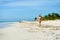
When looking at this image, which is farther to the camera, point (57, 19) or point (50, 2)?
point (57, 19)

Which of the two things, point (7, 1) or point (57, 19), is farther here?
point (57, 19)

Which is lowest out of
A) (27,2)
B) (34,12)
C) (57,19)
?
(57,19)

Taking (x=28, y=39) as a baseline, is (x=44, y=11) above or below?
above

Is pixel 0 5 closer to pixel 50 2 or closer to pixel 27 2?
pixel 27 2

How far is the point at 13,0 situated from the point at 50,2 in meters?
0.82

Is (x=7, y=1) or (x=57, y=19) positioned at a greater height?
(x=7, y=1)

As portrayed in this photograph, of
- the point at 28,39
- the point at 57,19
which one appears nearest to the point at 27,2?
the point at 28,39

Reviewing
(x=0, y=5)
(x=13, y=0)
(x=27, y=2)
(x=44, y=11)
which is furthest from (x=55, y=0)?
(x=0, y=5)

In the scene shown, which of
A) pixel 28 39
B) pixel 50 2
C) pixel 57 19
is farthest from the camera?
pixel 57 19

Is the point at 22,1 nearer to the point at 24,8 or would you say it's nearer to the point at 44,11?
the point at 24,8

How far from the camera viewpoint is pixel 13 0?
3.48m

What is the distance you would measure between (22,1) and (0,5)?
469mm

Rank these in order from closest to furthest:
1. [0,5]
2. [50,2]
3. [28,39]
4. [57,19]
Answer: [28,39], [0,5], [50,2], [57,19]

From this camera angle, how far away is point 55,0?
364 centimetres
